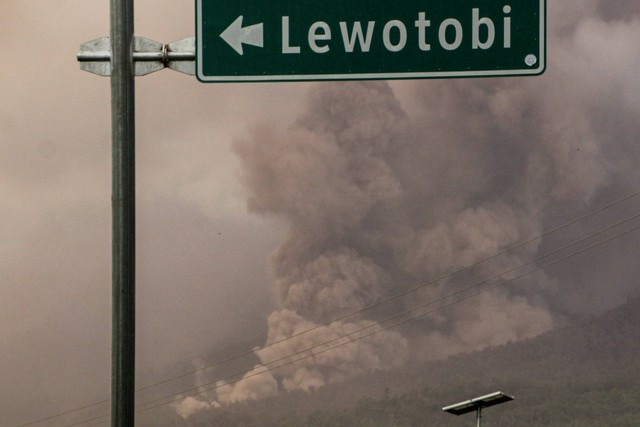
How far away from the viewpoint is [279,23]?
6371mm

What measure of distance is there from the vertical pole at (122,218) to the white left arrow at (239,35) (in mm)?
628

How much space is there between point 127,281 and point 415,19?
2.48 m

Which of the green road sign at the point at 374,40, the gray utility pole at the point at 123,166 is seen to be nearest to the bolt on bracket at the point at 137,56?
the gray utility pole at the point at 123,166

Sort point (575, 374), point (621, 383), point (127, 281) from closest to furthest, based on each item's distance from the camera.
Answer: point (127, 281) < point (621, 383) < point (575, 374)

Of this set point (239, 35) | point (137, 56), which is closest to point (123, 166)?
point (137, 56)

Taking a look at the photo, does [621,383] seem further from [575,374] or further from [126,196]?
[126,196]

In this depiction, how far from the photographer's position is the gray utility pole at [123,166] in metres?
6.19

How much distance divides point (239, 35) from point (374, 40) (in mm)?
888

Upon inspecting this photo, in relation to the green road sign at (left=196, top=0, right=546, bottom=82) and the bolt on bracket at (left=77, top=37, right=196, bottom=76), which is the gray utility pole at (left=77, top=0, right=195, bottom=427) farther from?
the green road sign at (left=196, top=0, right=546, bottom=82)

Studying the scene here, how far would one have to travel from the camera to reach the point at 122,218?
6203 mm

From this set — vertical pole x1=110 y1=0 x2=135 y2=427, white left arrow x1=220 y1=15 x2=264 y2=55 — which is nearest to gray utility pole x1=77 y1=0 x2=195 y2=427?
vertical pole x1=110 y1=0 x2=135 y2=427

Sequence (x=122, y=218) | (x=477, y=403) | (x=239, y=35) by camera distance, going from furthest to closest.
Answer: (x=477, y=403) → (x=239, y=35) → (x=122, y=218)

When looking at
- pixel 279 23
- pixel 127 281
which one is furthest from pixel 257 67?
pixel 127 281

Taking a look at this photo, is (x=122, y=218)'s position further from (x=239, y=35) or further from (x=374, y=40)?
(x=374, y=40)
